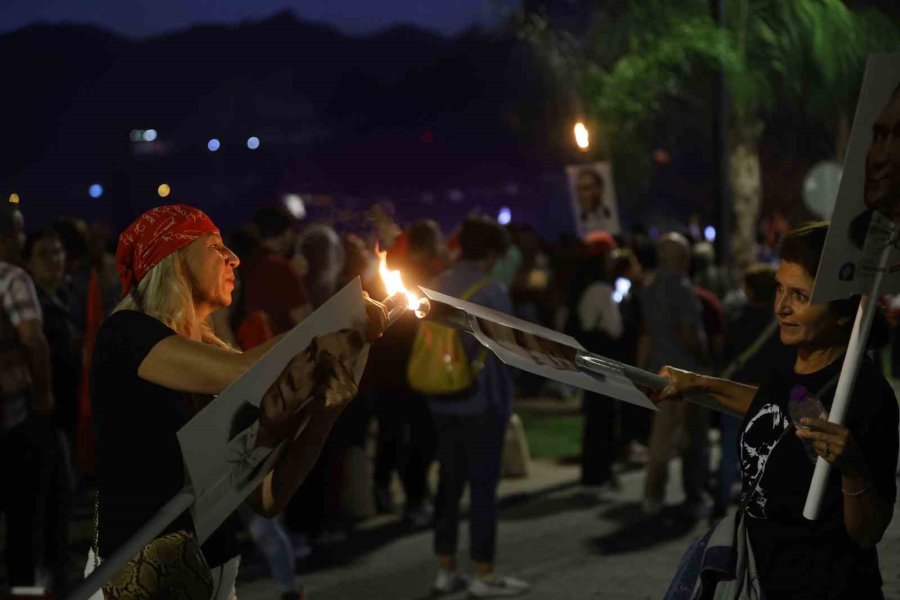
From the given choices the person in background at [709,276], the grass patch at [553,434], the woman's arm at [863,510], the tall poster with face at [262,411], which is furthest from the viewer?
the person in background at [709,276]

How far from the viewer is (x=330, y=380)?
128 inches

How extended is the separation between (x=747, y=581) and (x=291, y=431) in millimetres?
1296

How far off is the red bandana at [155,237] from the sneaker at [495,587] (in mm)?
4796

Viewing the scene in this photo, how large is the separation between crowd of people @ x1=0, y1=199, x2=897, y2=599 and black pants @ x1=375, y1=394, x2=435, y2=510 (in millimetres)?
17

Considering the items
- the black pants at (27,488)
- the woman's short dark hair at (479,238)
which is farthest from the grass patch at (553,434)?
the black pants at (27,488)

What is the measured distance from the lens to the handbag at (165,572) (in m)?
3.28

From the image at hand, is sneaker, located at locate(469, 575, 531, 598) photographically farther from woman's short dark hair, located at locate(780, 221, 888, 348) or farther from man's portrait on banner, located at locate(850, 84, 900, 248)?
man's portrait on banner, located at locate(850, 84, 900, 248)

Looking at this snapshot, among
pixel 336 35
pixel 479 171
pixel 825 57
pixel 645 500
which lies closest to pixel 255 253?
pixel 645 500

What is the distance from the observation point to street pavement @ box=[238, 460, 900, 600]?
8359 mm

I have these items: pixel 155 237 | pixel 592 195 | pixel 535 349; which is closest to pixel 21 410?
pixel 155 237

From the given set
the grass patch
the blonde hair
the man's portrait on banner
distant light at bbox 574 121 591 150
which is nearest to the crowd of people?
the blonde hair

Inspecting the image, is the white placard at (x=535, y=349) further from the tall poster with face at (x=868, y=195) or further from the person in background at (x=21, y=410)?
the person in background at (x=21, y=410)

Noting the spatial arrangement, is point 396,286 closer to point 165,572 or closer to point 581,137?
point 165,572

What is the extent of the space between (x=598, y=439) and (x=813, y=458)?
26.3 feet
